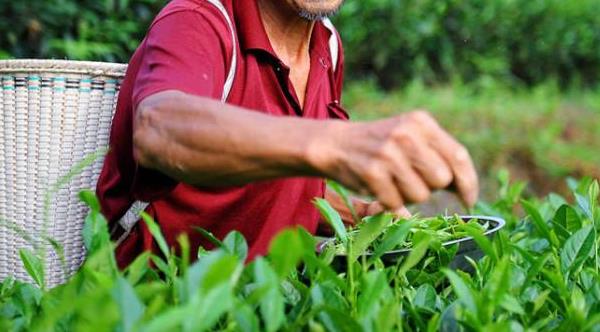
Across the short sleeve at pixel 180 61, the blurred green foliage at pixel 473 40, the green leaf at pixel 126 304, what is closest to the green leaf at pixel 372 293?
the green leaf at pixel 126 304

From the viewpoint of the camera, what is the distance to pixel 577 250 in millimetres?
1906

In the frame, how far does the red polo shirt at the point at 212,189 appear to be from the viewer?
1.94m

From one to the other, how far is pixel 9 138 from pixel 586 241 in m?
1.20

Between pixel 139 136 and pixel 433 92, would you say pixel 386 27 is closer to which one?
pixel 433 92

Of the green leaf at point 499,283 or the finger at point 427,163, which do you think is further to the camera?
the green leaf at point 499,283

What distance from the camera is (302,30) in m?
2.39

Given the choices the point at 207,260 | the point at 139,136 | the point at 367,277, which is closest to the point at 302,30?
the point at 139,136

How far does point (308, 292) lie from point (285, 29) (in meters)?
0.92

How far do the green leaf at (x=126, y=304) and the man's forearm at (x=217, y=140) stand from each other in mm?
294

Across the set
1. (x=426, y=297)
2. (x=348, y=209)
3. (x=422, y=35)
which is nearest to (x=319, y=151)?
(x=426, y=297)

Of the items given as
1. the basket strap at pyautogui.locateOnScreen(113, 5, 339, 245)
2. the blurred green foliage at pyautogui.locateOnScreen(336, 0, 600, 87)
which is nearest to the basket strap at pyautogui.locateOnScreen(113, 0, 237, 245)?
the basket strap at pyautogui.locateOnScreen(113, 5, 339, 245)

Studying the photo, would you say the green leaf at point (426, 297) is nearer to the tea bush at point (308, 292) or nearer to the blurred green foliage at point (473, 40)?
the tea bush at point (308, 292)

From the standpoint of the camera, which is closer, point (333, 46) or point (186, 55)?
point (186, 55)

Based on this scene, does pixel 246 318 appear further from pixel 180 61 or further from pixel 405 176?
pixel 180 61
